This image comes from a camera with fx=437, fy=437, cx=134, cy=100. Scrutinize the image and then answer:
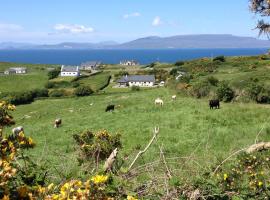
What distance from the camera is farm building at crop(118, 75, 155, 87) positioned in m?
96.3

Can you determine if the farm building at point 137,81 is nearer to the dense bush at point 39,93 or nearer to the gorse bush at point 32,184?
the dense bush at point 39,93

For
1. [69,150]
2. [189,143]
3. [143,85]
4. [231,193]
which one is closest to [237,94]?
[189,143]

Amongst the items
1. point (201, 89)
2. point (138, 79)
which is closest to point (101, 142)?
point (201, 89)

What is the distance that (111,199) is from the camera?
4.88 metres

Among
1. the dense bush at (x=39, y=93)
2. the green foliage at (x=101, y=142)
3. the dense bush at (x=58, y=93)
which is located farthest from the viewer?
the dense bush at (x=39, y=93)

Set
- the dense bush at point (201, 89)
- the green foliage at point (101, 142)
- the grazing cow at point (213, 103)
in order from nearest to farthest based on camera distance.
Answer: the green foliage at point (101, 142) < the grazing cow at point (213, 103) < the dense bush at point (201, 89)

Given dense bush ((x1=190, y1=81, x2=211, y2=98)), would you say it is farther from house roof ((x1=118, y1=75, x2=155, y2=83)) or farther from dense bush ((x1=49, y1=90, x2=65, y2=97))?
house roof ((x1=118, y1=75, x2=155, y2=83))

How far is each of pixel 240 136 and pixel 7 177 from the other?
1840 cm

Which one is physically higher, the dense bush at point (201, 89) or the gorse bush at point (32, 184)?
the gorse bush at point (32, 184)

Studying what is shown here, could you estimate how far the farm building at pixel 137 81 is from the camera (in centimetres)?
9631

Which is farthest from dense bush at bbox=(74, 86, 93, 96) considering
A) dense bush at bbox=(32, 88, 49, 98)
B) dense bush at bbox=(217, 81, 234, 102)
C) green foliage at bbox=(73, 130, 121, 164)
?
green foliage at bbox=(73, 130, 121, 164)

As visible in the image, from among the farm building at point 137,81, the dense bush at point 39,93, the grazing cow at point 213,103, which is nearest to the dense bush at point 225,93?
the grazing cow at point 213,103

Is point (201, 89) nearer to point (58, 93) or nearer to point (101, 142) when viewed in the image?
point (101, 142)

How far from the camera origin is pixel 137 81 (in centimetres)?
10212
